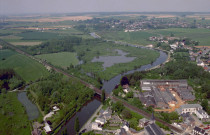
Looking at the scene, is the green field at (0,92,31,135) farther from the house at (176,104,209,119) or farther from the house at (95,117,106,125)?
the house at (176,104,209,119)

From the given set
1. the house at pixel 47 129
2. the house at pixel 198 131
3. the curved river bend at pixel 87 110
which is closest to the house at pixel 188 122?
the house at pixel 198 131

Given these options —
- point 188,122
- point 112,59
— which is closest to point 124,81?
point 188,122

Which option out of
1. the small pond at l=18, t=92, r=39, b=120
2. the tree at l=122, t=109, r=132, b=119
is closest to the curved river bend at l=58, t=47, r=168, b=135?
the tree at l=122, t=109, r=132, b=119

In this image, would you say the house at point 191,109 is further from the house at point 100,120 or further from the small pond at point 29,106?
the small pond at point 29,106

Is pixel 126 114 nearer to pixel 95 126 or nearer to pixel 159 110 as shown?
pixel 95 126

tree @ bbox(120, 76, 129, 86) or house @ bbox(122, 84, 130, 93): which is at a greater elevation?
tree @ bbox(120, 76, 129, 86)

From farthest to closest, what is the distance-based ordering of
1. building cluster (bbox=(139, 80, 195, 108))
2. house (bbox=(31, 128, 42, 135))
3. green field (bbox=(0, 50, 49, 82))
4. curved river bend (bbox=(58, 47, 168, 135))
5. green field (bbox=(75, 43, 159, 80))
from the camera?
green field (bbox=(75, 43, 159, 80))
green field (bbox=(0, 50, 49, 82))
building cluster (bbox=(139, 80, 195, 108))
curved river bend (bbox=(58, 47, 168, 135))
house (bbox=(31, 128, 42, 135))

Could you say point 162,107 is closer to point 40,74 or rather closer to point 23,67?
point 40,74
